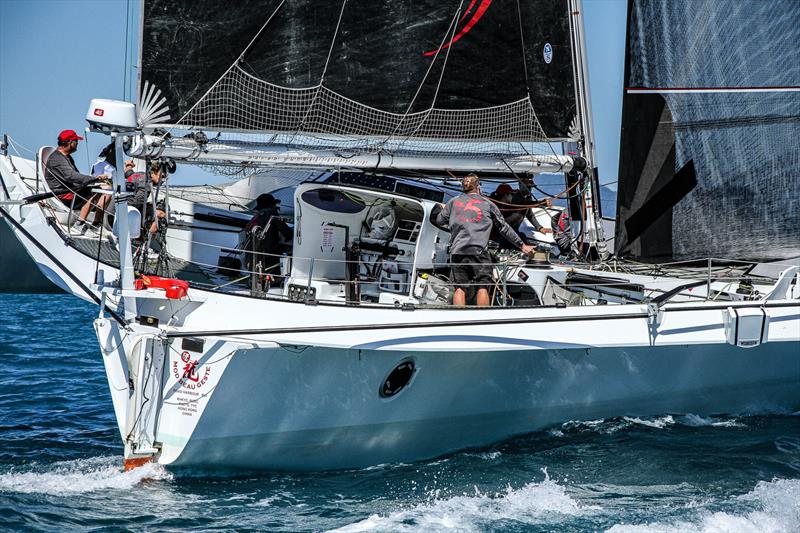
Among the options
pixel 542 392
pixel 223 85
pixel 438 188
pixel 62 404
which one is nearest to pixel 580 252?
pixel 438 188

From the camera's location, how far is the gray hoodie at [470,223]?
28.1ft

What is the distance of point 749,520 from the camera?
23.9 feet

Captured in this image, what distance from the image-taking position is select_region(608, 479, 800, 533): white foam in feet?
23.3

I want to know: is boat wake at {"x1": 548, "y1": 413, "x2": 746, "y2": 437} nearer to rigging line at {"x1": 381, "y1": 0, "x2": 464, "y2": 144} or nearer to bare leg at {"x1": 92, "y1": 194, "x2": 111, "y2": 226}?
rigging line at {"x1": 381, "y1": 0, "x2": 464, "y2": 144}

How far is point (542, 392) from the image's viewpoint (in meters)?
8.86

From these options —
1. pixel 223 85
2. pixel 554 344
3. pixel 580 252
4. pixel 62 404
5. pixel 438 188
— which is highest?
pixel 223 85

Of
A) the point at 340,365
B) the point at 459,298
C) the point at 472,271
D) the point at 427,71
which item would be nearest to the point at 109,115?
the point at 340,365

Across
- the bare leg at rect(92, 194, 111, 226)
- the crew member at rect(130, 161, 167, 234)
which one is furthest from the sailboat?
the bare leg at rect(92, 194, 111, 226)

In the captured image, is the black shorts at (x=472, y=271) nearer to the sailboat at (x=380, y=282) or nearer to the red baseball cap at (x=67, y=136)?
the sailboat at (x=380, y=282)

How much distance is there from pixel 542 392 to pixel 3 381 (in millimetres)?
8282

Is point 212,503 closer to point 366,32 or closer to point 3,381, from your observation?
point 366,32

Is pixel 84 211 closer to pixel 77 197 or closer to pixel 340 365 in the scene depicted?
pixel 77 197

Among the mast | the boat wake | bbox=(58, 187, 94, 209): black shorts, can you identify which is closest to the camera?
bbox=(58, 187, 94, 209): black shorts

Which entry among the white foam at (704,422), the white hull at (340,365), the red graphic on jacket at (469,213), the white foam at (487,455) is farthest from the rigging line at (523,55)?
the white foam at (487,455)
